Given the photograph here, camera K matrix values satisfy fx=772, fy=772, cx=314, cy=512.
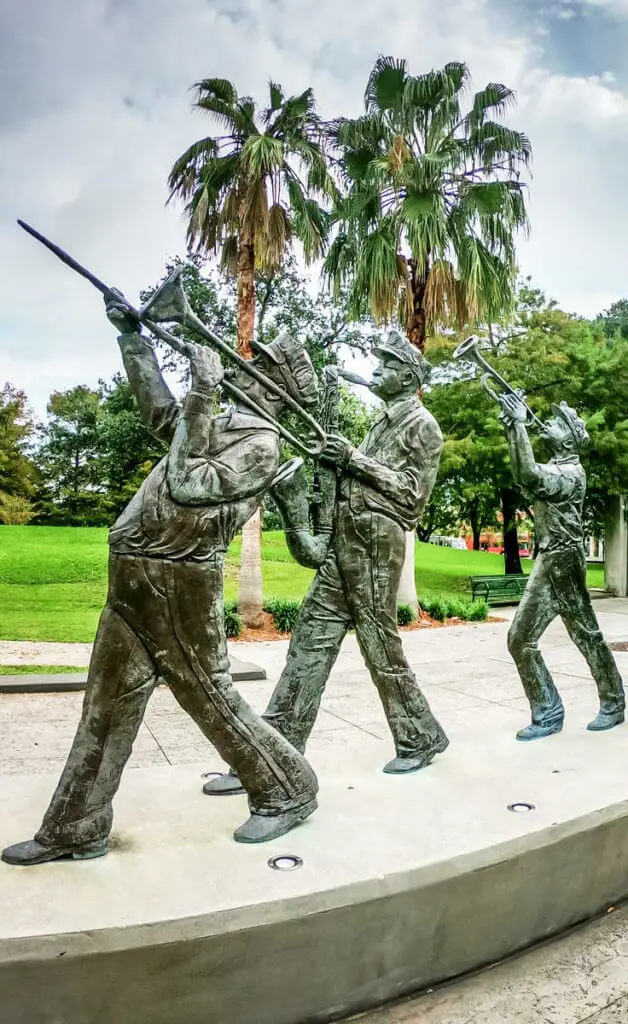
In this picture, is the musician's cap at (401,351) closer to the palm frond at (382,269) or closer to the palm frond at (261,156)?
the palm frond at (261,156)

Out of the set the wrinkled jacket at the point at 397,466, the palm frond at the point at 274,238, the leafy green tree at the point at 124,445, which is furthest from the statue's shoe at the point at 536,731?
the leafy green tree at the point at 124,445

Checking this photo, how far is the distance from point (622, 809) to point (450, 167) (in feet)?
37.0

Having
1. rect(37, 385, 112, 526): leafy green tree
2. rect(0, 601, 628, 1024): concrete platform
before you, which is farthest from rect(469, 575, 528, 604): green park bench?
rect(37, 385, 112, 526): leafy green tree

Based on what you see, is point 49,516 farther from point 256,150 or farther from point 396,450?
point 396,450

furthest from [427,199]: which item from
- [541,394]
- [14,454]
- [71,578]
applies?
[14,454]

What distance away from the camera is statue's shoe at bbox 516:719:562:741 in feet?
15.1

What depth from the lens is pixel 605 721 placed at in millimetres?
4871

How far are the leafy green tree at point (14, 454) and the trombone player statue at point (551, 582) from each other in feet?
73.1

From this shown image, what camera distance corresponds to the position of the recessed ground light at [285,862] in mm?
2844

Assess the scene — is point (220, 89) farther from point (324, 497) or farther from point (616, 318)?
point (616, 318)

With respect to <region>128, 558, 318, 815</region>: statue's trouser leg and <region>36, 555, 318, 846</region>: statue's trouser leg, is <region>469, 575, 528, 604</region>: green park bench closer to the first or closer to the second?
<region>128, 558, 318, 815</region>: statue's trouser leg

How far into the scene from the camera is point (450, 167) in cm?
1237

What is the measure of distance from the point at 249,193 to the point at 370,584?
9127mm

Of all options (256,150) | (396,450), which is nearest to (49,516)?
(256,150)
